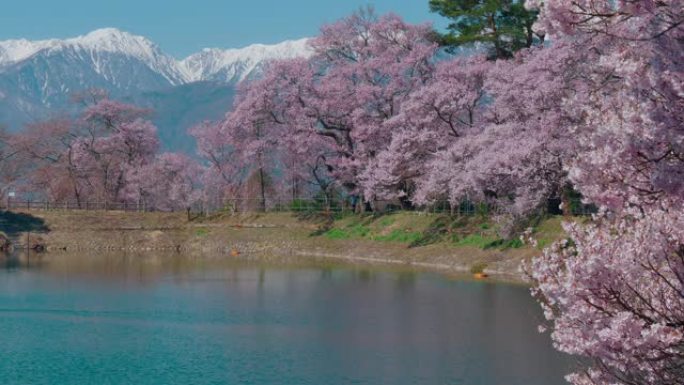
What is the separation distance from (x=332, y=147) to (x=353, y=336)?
102 ft

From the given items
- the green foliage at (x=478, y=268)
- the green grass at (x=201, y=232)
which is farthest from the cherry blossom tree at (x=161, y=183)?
the green foliage at (x=478, y=268)

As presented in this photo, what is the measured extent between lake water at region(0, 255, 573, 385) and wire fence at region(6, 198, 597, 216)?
7.59 metres

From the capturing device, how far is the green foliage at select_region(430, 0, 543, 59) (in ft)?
149

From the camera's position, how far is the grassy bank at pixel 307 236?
40.9m

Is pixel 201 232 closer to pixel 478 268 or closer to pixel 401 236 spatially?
pixel 401 236

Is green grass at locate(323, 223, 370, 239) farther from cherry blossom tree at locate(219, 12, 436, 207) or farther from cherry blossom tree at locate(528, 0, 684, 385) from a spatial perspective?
cherry blossom tree at locate(528, 0, 684, 385)

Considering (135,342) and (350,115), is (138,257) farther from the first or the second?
(135,342)

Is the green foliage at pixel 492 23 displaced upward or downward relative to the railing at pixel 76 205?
upward

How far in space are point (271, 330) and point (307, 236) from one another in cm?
2761

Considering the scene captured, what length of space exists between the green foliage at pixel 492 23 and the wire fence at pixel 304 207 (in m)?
8.15

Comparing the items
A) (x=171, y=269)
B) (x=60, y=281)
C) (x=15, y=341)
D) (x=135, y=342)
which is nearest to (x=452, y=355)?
(x=135, y=342)

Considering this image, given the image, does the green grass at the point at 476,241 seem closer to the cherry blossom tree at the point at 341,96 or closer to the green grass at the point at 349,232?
the green grass at the point at 349,232

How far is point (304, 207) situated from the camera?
57219 millimetres

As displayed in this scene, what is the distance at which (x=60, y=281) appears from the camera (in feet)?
120
